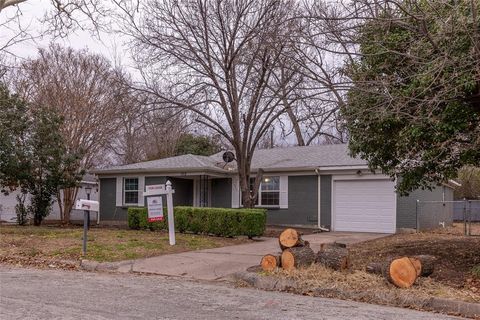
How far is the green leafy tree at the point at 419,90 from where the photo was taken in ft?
29.0

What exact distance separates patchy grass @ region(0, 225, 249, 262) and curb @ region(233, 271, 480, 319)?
403 cm

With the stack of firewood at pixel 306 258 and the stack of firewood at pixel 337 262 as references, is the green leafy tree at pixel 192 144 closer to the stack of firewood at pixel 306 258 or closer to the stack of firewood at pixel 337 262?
the stack of firewood at pixel 337 262

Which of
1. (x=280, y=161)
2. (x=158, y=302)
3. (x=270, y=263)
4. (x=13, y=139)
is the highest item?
(x=13, y=139)

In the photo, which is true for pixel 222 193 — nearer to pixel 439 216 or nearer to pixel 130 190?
→ pixel 130 190

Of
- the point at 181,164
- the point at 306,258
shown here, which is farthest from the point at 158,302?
the point at 181,164

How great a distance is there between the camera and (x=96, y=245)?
14102mm

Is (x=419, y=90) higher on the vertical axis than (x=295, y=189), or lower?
higher

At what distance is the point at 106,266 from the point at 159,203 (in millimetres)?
3889

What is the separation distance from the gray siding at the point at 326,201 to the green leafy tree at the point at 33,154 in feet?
34.6

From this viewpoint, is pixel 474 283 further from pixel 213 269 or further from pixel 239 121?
pixel 239 121

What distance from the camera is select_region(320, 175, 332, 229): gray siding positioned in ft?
69.1

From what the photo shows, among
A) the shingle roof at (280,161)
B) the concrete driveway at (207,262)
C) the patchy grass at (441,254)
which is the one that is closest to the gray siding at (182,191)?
the shingle roof at (280,161)

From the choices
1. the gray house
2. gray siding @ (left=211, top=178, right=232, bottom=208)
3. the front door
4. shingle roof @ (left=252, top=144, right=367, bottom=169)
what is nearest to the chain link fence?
the gray house

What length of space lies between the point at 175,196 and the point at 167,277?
550 inches
